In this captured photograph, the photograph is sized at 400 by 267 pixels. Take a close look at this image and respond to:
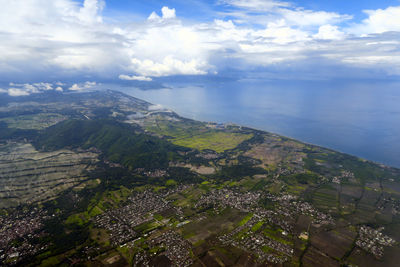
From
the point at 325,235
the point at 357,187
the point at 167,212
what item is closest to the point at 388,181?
the point at 357,187

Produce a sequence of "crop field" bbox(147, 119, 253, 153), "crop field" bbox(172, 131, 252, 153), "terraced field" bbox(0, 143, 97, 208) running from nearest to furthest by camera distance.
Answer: "terraced field" bbox(0, 143, 97, 208) < "crop field" bbox(172, 131, 252, 153) < "crop field" bbox(147, 119, 253, 153)

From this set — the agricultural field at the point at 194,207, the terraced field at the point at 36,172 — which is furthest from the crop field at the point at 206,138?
the terraced field at the point at 36,172

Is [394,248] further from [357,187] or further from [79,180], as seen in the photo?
[79,180]

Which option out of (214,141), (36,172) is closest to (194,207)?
(36,172)

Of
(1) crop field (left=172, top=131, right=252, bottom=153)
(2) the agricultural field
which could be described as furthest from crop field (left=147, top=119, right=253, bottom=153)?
(2) the agricultural field

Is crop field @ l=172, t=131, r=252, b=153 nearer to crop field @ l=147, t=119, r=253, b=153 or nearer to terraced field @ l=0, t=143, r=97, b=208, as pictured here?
crop field @ l=147, t=119, r=253, b=153

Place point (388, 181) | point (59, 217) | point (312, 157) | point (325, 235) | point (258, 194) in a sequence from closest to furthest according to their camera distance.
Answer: point (325, 235) < point (59, 217) < point (258, 194) < point (388, 181) < point (312, 157)

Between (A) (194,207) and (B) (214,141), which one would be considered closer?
(A) (194,207)

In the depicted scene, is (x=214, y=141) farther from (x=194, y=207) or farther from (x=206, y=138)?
(x=194, y=207)

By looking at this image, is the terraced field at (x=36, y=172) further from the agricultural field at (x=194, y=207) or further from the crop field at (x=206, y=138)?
the crop field at (x=206, y=138)
